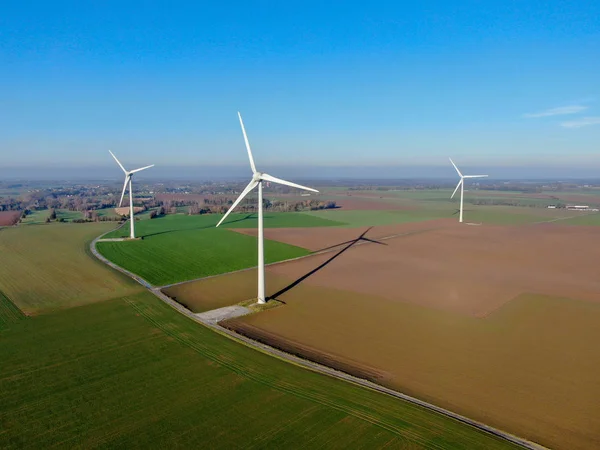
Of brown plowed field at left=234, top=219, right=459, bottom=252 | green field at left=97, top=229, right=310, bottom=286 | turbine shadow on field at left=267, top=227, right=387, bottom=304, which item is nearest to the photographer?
turbine shadow on field at left=267, top=227, right=387, bottom=304

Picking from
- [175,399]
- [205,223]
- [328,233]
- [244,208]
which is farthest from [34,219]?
[175,399]

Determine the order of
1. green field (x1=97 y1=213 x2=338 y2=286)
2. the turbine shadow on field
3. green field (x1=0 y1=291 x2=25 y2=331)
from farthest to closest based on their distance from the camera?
1. green field (x1=97 y1=213 x2=338 y2=286)
2. the turbine shadow on field
3. green field (x1=0 y1=291 x2=25 y2=331)

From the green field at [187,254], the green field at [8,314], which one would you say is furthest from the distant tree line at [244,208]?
the green field at [8,314]

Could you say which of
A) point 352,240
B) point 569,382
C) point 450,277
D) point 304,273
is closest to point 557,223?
point 352,240

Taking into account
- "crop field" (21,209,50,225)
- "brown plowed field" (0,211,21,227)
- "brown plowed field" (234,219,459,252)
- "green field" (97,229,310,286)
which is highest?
"brown plowed field" (234,219,459,252)

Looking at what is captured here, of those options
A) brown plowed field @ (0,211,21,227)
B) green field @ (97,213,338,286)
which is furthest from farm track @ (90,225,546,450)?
brown plowed field @ (0,211,21,227)

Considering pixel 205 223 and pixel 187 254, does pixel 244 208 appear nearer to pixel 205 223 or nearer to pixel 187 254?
pixel 205 223

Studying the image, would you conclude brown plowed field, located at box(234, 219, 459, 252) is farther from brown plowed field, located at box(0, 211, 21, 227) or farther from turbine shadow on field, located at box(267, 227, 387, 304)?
brown plowed field, located at box(0, 211, 21, 227)
